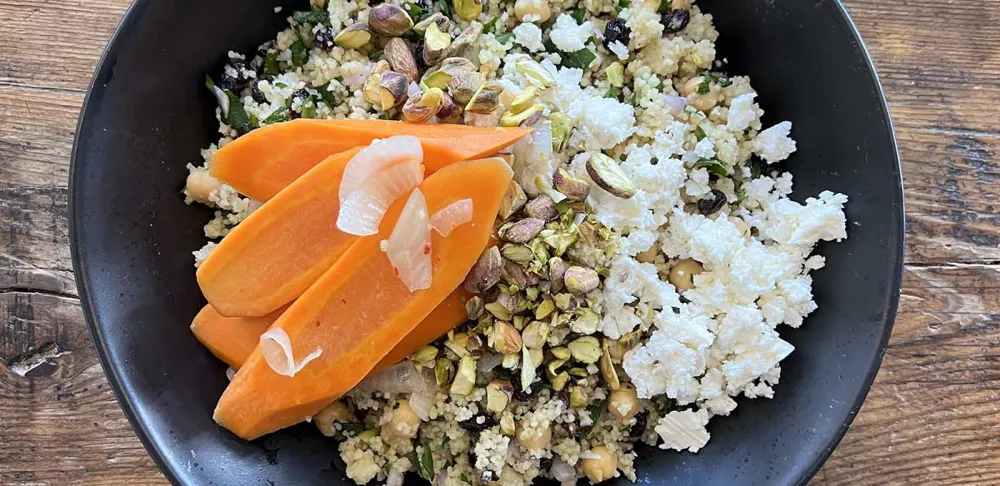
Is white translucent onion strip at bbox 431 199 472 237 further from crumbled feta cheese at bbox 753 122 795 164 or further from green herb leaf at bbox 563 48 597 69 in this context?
crumbled feta cheese at bbox 753 122 795 164

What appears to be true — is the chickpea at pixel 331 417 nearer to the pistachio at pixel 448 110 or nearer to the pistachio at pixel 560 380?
the pistachio at pixel 560 380

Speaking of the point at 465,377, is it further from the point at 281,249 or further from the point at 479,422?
the point at 281,249

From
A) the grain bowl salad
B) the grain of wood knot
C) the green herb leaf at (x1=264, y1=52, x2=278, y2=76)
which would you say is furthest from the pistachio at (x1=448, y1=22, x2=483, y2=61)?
the grain of wood knot

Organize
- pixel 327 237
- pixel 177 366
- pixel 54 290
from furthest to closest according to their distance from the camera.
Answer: pixel 54 290 → pixel 177 366 → pixel 327 237

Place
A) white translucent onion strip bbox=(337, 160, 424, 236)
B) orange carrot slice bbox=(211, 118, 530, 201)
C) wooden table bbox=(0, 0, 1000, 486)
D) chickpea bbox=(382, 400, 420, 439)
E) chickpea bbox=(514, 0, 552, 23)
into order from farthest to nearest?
wooden table bbox=(0, 0, 1000, 486), chickpea bbox=(514, 0, 552, 23), chickpea bbox=(382, 400, 420, 439), orange carrot slice bbox=(211, 118, 530, 201), white translucent onion strip bbox=(337, 160, 424, 236)

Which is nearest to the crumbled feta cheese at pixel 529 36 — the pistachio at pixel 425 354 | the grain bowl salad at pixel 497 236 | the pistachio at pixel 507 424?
the grain bowl salad at pixel 497 236

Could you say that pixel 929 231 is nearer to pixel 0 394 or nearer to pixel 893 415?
pixel 893 415

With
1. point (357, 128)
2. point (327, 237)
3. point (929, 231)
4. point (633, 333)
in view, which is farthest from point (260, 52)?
point (929, 231)
